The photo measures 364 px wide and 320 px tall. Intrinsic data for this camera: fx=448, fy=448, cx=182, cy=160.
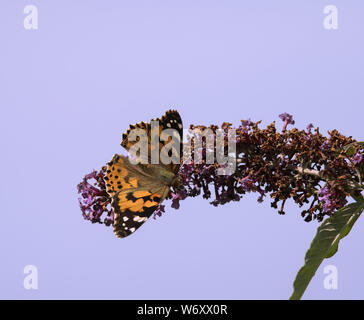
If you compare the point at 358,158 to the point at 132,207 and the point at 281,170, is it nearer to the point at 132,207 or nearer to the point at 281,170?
the point at 281,170

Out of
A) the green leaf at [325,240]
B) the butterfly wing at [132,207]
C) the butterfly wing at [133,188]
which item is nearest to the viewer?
the green leaf at [325,240]

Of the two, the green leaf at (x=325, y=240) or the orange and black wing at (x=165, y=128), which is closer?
the green leaf at (x=325, y=240)

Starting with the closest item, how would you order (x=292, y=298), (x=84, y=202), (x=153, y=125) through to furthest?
(x=292, y=298) → (x=153, y=125) → (x=84, y=202)

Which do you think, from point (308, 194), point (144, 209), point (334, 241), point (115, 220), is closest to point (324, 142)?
point (308, 194)

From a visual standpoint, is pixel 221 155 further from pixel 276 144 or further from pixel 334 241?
pixel 334 241

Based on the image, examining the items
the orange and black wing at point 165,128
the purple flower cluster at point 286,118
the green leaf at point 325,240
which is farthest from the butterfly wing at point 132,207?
the green leaf at point 325,240

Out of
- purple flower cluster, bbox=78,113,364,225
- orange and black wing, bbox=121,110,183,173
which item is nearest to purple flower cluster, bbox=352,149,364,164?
purple flower cluster, bbox=78,113,364,225

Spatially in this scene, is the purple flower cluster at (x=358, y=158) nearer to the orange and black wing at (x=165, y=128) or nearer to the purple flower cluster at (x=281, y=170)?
the purple flower cluster at (x=281, y=170)
